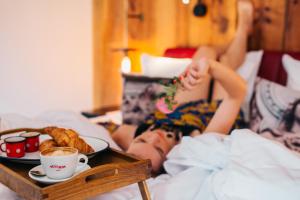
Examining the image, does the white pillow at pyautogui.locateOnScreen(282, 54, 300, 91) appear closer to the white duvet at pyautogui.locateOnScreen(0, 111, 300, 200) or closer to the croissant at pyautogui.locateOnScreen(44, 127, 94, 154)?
the white duvet at pyautogui.locateOnScreen(0, 111, 300, 200)

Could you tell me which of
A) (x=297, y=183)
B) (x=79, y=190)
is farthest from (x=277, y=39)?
(x=79, y=190)

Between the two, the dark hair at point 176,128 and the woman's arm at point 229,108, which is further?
the dark hair at point 176,128

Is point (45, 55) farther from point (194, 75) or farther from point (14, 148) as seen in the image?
point (14, 148)

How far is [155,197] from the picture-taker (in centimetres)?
124

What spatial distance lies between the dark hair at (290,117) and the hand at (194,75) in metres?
0.73

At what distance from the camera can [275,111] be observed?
2.01 meters

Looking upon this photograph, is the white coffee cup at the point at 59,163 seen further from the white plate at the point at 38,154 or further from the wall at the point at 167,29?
the wall at the point at 167,29

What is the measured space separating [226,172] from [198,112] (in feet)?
2.65

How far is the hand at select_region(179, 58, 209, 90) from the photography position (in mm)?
1375

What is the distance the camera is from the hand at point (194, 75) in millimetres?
1375

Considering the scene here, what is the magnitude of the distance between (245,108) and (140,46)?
5.12 feet

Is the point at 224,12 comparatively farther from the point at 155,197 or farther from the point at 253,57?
the point at 155,197

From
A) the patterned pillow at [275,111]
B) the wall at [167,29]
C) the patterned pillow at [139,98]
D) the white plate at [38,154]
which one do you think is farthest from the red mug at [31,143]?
the wall at [167,29]

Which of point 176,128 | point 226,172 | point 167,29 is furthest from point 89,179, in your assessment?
point 167,29
